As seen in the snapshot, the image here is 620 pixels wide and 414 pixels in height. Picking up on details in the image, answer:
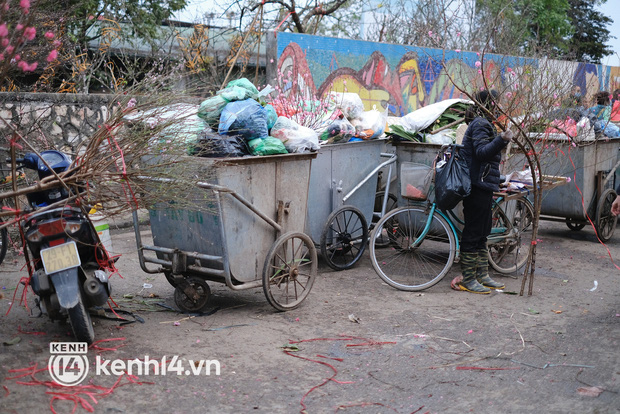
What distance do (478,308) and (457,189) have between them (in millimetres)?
1095

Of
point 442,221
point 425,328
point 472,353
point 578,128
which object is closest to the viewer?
point 472,353

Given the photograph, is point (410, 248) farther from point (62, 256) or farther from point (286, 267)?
point (62, 256)

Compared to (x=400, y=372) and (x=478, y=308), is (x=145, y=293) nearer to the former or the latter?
(x=400, y=372)

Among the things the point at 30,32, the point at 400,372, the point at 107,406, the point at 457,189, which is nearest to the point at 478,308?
the point at 457,189

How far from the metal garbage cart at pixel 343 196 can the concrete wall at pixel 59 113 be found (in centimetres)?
311

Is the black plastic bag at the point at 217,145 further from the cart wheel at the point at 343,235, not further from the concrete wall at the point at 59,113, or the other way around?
the concrete wall at the point at 59,113

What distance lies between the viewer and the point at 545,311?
5.50 meters

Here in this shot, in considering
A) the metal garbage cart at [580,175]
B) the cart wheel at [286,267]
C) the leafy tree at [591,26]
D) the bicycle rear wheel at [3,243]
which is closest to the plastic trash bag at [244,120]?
the cart wheel at [286,267]

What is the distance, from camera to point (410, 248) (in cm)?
632

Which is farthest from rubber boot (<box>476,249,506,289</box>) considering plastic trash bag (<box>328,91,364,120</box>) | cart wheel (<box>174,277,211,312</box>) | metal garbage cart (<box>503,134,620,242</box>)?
cart wheel (<box>174,277,211,312</box>)

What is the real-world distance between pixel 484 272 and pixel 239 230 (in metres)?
2.65

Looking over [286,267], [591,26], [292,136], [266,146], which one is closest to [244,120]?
[266,146]

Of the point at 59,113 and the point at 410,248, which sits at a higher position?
the point at 59,113

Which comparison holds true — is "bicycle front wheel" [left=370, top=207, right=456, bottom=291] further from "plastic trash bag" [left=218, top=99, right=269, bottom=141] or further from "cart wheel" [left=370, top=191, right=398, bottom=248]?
"plastic trash bag" [left=218, top=99, right=269, bottom=141]
